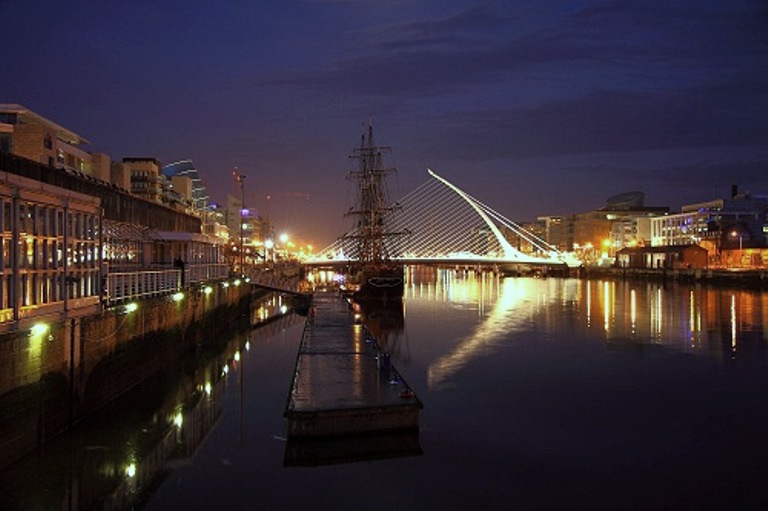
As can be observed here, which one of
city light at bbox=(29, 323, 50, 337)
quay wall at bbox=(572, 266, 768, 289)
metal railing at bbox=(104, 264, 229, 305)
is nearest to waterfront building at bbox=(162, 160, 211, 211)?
quay wall at bbox=(572, 266, 768, 289)

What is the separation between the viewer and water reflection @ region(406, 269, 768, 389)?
1331 inches

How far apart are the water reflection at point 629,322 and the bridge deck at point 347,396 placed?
4173mm

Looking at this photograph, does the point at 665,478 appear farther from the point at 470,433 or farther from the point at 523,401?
the point at 523,401

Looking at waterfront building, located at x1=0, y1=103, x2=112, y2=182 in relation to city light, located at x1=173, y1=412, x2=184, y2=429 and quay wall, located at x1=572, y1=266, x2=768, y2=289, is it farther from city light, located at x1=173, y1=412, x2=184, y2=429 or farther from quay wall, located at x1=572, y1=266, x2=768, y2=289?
quay wall, located at x1=572, y1=266, x2=768, y2=289

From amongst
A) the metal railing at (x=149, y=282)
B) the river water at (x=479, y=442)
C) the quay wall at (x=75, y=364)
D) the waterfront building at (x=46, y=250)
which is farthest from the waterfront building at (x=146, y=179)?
the waterfront building at (x=46, y=250)

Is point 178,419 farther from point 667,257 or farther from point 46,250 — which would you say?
point 667,257

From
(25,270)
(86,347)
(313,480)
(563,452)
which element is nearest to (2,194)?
(25,270)

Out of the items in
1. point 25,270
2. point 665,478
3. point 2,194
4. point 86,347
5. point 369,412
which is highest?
point 2,194

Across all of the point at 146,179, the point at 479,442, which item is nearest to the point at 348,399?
the point at 479,442

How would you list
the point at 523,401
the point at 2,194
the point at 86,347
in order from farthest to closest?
the point at 523,401, the point at 86,347, the point at 2,194

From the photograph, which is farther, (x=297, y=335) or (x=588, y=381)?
(x=297, y=335)

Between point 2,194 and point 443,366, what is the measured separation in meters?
19.2

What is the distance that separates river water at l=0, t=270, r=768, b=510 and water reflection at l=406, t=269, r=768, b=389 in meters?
0.44

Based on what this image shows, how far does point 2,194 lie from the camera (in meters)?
14.0
